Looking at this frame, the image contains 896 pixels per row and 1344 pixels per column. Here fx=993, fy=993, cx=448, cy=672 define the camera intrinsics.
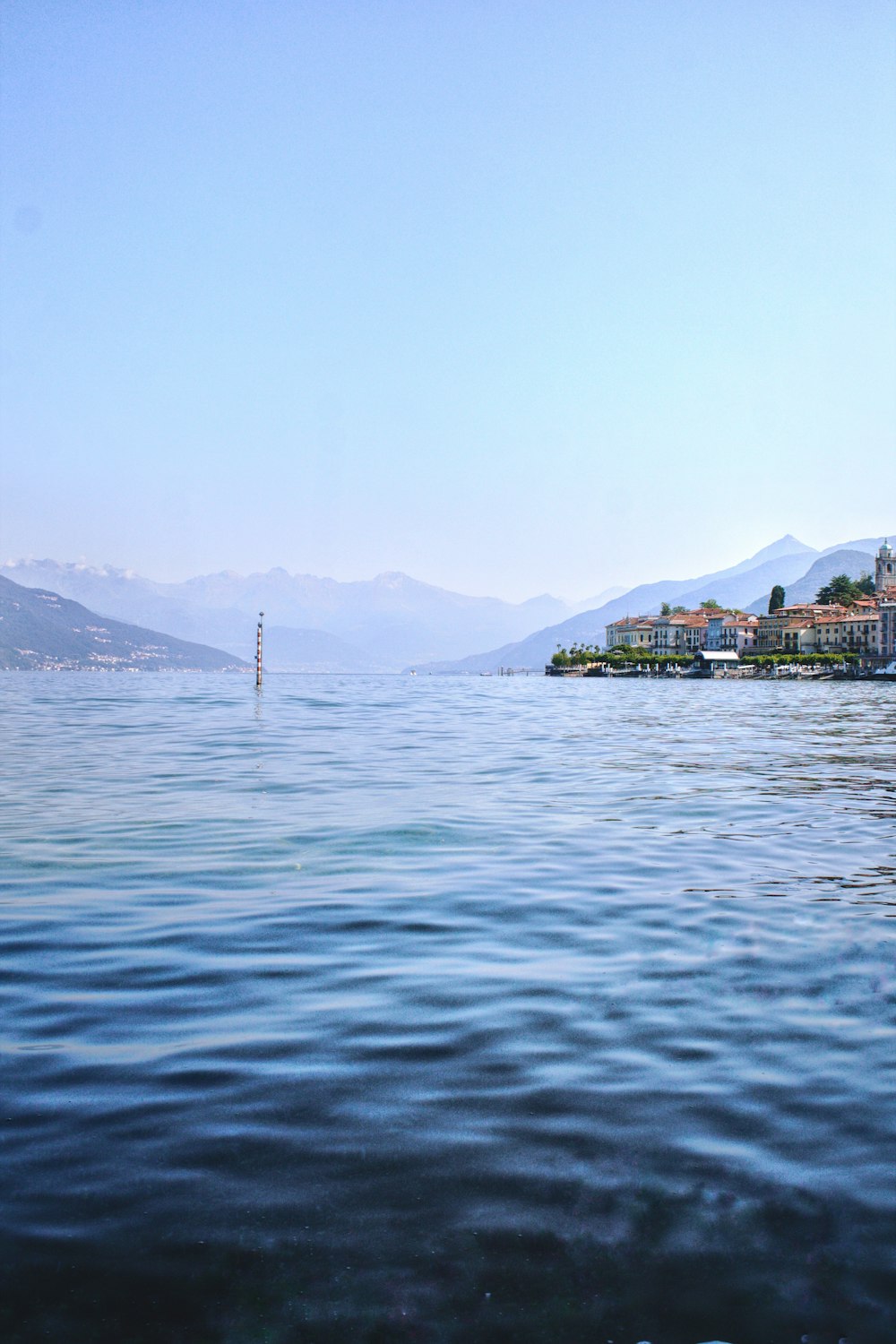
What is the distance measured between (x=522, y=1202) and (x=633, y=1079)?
153 cm

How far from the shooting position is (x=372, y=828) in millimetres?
14906

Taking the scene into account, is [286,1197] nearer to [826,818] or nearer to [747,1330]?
[747,1330]

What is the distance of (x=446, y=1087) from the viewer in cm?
562

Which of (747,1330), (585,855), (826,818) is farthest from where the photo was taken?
(826,818)

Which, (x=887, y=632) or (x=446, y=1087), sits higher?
(x=887, y=632)

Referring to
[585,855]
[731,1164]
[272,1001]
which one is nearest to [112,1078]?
[272,1001]

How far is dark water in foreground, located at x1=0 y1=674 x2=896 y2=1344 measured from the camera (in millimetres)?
3869

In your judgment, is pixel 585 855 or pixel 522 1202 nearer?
pixel 522 1202

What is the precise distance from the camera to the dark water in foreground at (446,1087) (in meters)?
3.87

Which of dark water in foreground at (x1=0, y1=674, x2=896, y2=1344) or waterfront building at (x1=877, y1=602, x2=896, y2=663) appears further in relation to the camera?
waterfront building at (x1=877, y1=602, x2=896, y2=663)

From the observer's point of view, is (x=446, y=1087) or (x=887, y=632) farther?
(x=887, y=632)

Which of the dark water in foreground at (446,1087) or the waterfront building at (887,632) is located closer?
the dark water in foreground at (446,1087)

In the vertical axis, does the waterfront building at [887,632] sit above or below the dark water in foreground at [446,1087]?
above

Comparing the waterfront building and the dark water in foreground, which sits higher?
the waterfront building
